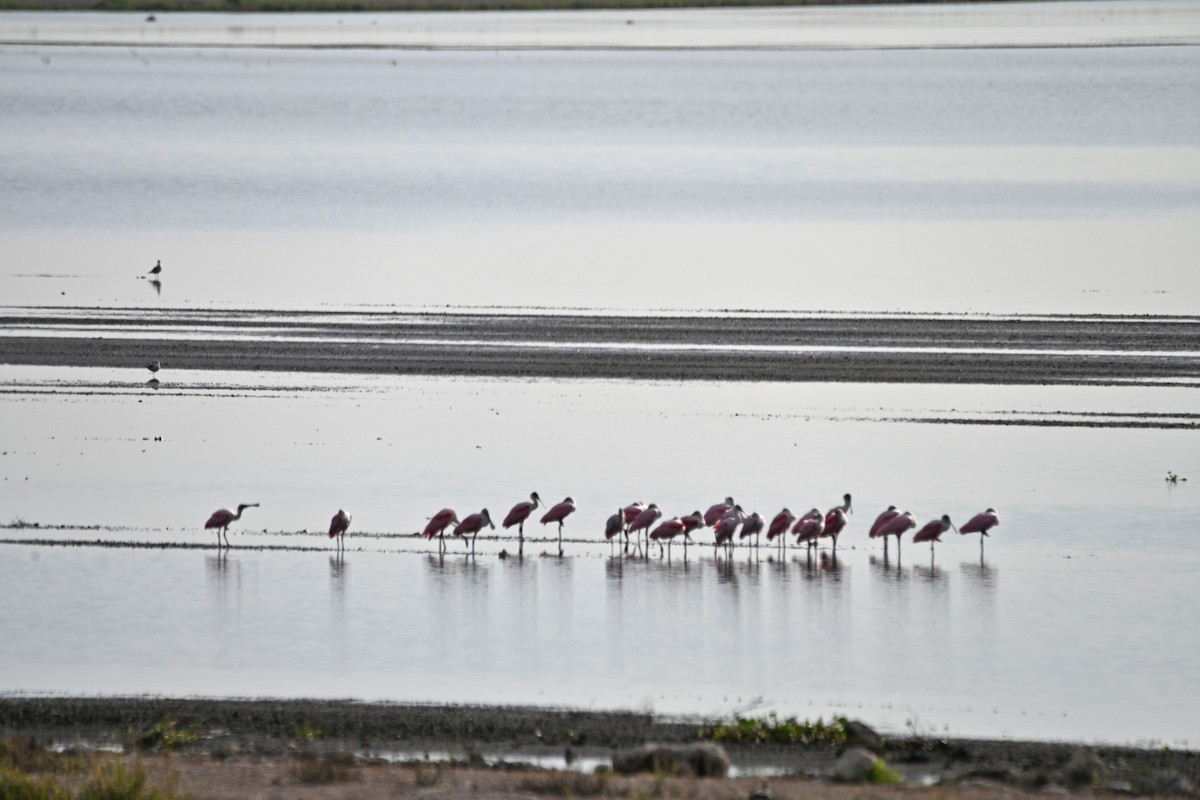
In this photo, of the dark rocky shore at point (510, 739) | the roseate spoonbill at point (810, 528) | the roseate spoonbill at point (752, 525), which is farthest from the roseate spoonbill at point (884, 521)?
the dark rocky shore at point (510, 739)

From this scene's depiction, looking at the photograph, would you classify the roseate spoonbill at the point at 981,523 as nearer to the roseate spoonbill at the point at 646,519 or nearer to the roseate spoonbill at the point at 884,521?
the roseate spoonbill at the point at 884,521

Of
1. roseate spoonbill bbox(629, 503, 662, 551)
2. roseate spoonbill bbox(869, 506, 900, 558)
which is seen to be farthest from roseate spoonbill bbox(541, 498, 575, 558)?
roseate spoonbill bbox(869, 506, 900, 558)

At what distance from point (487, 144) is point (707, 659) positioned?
67680 millimetres

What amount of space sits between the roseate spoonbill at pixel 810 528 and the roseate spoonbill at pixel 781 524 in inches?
5.0

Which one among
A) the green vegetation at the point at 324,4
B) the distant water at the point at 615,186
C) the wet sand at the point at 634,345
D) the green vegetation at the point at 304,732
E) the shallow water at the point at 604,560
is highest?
the green vegetation at the point at 324,4

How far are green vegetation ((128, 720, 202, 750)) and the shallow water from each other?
1.40 m

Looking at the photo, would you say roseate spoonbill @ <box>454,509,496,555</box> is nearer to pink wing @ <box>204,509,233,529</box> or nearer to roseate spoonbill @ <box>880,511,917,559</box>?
pink wing @ <box>204,509,233,529</box>

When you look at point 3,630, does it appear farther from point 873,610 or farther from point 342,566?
point 873,610

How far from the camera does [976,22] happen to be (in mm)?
169750

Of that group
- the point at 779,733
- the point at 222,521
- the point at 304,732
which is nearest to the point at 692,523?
the point at 222,521

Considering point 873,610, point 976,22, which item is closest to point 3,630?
point 873,610

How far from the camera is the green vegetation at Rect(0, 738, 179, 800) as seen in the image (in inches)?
439

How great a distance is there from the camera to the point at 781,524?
65.4 ft

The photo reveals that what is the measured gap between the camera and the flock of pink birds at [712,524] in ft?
65.0
